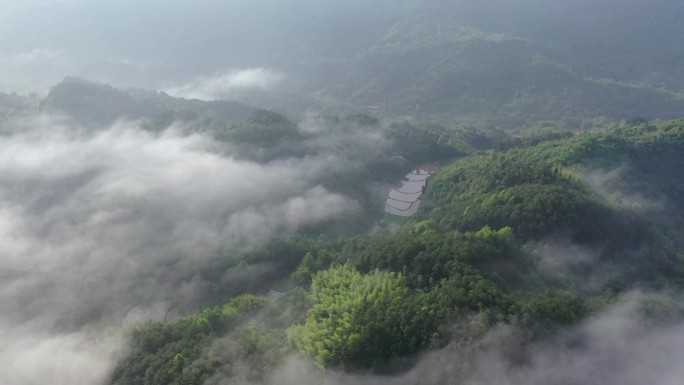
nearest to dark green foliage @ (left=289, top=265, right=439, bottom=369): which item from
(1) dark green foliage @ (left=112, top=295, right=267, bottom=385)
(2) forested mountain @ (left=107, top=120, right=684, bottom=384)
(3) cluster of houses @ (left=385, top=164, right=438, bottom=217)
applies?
(2) forested mountain @ (left=107, top=120, right=684, bottom=384)

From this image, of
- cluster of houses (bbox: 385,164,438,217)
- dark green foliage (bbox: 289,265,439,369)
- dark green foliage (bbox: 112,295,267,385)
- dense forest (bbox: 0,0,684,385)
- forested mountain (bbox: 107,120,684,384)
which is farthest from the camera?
cluster of houses (bbox: 385,164,438,217)

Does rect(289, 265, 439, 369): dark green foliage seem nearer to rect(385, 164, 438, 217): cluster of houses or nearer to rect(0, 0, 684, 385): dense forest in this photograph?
rect(0, 0, 684, 385): dense forest

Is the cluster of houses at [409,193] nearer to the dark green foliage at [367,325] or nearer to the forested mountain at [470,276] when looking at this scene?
the forested mountain at [470,276]

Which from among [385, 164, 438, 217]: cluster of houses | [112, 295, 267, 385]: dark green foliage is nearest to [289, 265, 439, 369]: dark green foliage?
[112, 295, 267, 385]: dark green foliage

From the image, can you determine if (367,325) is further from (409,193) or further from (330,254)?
(409,193)

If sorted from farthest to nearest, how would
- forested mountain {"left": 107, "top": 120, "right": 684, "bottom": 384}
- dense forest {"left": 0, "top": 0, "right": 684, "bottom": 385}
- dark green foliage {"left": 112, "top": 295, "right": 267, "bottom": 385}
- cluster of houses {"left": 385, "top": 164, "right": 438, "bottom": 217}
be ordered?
cluster of houses {"left": 385, "top": 164, "right": 438, "bottom": 217}
dark green foliage {"left": 112, "top": 295, "right": 267, "bottom": 385}
forested mountain {"left": 107, "top": 120, "right": 684, "bottom": 384}
dense forest {"left": 0, "top": 0, "right": 684, "bottom": 385}

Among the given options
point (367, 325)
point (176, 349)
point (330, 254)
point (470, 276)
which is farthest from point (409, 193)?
point (176, 349)

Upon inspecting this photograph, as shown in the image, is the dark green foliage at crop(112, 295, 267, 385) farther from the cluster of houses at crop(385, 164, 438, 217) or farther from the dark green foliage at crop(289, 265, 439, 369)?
the cluster of houses at crop(385, 164, 438, 217)

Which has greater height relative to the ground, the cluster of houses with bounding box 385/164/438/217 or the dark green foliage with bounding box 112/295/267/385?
the dark green foliage with bounding box 112/295/267/385

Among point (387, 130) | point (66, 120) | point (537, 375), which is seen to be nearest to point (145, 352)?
point (537, 375)

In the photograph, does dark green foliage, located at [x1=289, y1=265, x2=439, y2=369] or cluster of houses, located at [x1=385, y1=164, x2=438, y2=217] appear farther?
cluster of houses, located at [x1=385, y1=164, x2=438, y2=217]
